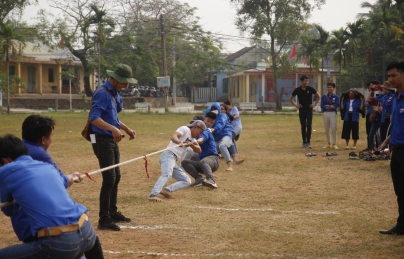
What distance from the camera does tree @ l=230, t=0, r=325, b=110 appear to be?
2005 inches

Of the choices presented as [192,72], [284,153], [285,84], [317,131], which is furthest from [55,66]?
[284,153]

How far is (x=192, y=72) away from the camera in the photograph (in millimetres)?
72438

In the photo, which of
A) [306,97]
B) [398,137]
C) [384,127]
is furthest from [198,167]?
[306,97]

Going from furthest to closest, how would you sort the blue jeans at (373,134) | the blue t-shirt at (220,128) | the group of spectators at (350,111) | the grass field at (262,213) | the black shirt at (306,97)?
the black shirt at (306,97), the blue jeans at (373,134), the group of spectators at (350,111), the blue t-shirt at (220,128), the grass field at (262,213)

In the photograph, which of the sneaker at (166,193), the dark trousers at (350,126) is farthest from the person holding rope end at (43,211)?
the dark trousers at (350,126)

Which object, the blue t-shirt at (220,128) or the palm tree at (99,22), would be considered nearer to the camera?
the blue t-shirt at (220,128)

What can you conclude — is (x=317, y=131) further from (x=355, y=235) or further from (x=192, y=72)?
(x=192, y=72)

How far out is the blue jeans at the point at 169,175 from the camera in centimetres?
990

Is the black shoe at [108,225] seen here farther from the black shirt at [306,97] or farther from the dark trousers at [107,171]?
the black shirt at [306,97]

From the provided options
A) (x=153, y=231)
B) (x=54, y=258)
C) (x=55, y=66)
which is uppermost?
(x=55, y=66)

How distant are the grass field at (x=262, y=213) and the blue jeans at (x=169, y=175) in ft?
0.81

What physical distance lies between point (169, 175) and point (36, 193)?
18.4ft

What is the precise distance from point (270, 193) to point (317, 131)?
637 inches

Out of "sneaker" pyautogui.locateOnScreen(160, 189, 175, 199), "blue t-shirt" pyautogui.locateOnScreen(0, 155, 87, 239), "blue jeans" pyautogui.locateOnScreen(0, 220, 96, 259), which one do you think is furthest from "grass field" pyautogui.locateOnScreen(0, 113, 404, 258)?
"blue t-shirt" pyautogui.locateOnScreen(0, 155, 87, 239)
